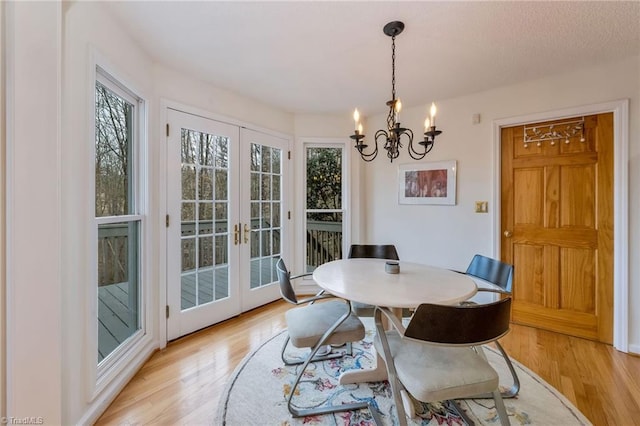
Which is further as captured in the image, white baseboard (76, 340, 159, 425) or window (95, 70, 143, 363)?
window (95, 70, 143, 363)

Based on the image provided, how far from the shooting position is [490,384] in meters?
1.24

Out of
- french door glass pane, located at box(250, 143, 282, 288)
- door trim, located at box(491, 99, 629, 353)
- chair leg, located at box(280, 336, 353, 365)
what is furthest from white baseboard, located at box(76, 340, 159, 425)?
door trim, located at box(491, 99, 629, 353)

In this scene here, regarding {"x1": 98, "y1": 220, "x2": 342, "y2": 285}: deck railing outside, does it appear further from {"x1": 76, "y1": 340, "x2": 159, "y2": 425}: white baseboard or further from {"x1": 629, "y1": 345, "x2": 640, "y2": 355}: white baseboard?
{"x1": 629, "y1": 345, "x2": 640, "y2": 355}: white baseboard

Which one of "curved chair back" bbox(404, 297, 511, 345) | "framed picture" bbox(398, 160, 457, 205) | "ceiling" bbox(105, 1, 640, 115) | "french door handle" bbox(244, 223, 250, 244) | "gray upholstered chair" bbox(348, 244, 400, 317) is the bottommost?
"curved chair back" bbox(404, 297, 511, 345)

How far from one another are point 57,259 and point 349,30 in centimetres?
206

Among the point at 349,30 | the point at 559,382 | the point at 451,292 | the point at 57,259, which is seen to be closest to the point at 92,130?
the point at 57,259

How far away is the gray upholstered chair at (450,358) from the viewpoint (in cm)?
117

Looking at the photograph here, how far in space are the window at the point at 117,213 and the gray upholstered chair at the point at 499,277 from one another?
2.41 meters

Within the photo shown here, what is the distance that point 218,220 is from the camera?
2.81 m

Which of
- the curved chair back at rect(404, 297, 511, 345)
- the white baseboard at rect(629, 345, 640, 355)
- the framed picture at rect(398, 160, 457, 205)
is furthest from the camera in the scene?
the framed picture at rect(398, 160, 457, 205)

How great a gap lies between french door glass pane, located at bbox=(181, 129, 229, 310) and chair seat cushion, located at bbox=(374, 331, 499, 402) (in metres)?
1.97

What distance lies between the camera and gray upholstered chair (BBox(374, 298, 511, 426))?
117cm

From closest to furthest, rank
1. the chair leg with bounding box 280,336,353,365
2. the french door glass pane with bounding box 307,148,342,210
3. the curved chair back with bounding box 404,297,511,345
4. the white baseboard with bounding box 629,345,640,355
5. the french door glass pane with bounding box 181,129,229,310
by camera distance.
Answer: the curved chair back with bounding box 404,297,511,345 < the chair leg with bounding box 280,336,353,365 < the white baseboard with bounding box 629,345,640,355 < the french door glass pane with bounding box 181,129,229,310 < the french door glass pane with bounding box 307,148,342,210

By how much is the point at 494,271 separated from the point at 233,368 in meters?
2.04
